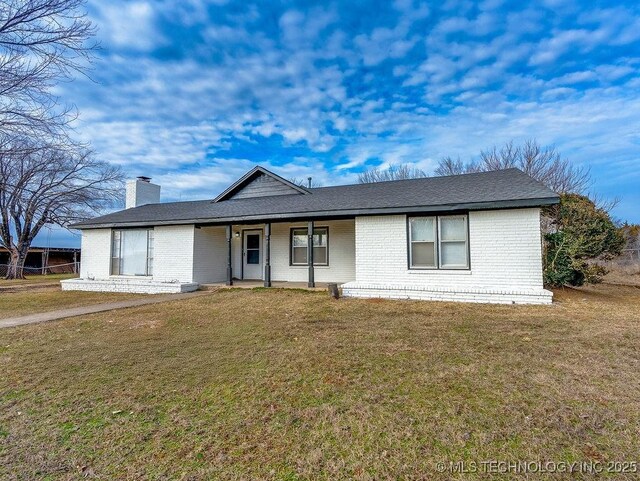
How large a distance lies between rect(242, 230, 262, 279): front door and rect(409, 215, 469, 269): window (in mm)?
6909

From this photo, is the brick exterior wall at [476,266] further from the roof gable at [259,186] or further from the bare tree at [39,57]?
the bare tree at [39,57]

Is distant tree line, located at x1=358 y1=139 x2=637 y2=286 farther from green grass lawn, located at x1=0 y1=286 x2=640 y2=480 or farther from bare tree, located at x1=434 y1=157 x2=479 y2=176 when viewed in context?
bare tree, located at x1=434 y1=157 x2=479 y2=176

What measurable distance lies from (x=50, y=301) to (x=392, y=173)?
29327 mm

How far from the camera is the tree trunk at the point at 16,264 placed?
22016 millimetres

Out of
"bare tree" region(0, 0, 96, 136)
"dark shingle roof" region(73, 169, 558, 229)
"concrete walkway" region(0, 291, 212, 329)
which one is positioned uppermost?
"bare tree" region(0, 0, 96, 136)

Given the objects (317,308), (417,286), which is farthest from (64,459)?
(417,286)

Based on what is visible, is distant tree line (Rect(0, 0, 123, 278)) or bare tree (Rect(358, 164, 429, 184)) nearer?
distant tree line (Rect(0, 0, 123, 278))

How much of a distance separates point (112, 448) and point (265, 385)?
4.90 feet

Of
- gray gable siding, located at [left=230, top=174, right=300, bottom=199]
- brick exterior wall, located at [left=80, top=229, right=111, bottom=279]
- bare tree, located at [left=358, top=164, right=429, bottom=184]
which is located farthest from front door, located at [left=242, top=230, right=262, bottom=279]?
bare tree, located at [left=358, top=164, right=429, bottom=184]

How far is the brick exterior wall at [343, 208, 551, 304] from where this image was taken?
8625 millimetres

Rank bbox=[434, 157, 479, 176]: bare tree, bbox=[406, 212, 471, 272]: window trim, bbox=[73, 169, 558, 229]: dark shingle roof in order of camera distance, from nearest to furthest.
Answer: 1. bbox=[73, 169, 558, 229]: dark shingle roof
2. bbox=[406, 212, 471, 272]: window trim
3. bbox=[434, 157, 479, 176]: bare tree

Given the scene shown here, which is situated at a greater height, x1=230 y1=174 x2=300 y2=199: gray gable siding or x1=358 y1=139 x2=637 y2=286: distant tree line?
x1=230 y1=174 x2=300 y2=199: gray gable siding

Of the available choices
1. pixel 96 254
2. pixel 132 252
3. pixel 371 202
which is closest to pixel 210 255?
pixel 132 252

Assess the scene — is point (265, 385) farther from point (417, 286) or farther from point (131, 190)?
point (131, 190)
